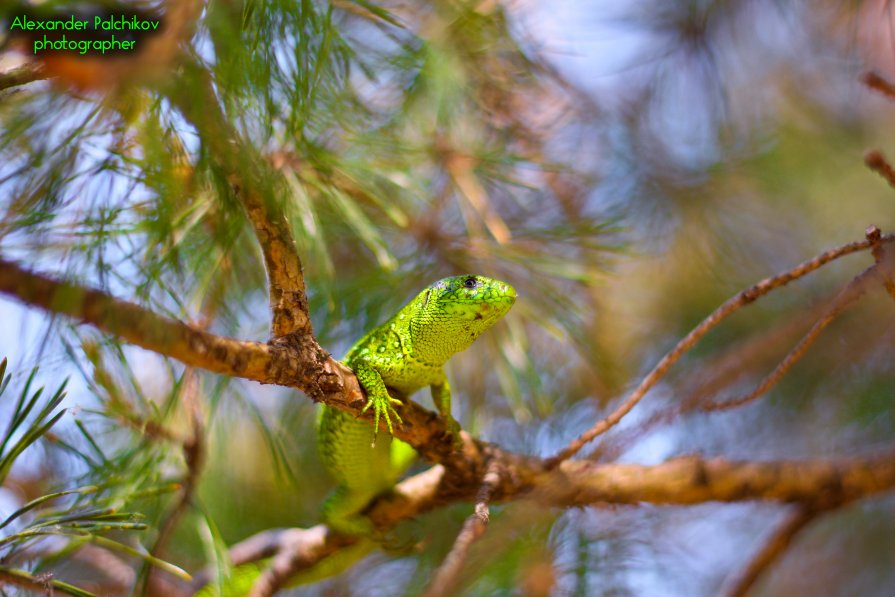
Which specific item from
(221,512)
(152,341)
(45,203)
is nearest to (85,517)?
(152,341)

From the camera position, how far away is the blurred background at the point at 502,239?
137 centimetres

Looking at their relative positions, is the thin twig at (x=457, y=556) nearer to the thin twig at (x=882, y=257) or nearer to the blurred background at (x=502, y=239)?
the blurred background at (x=502, y=239)

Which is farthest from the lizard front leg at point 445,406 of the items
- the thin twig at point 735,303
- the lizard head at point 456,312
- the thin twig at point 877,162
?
the thin twig at point 877,162

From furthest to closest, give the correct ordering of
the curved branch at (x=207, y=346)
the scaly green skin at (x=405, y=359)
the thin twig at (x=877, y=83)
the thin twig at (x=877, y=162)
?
the scaly green skin at (x=405, y=359) < the thin twig at (x=877, y=83) < the thin twig at (x=877, y=162) < the curved branch at (x=207, y=346)

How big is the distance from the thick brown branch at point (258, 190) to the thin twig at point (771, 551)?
150cm

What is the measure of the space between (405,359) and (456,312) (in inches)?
7.0

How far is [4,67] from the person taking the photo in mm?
1241

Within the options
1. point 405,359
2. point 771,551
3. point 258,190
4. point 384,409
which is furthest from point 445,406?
point 771,551

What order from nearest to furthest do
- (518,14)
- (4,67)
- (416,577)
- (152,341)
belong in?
(152,341) → (4,67) → (416,577) → (518,14)

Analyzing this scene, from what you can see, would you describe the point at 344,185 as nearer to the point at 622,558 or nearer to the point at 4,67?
the point at 4,67

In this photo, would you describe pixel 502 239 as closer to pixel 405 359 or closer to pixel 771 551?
pixel 405 359

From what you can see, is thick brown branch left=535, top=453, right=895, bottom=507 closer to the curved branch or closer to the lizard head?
the lizard head

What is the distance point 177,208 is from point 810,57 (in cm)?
261

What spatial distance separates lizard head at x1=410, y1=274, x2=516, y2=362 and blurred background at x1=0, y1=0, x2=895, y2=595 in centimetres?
24
